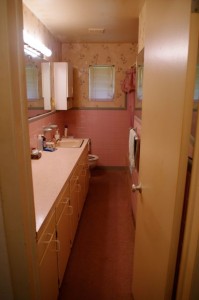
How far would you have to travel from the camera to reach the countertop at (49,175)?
1.34m

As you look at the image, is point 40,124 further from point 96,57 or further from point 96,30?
point 96,57

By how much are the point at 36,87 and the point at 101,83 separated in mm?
1719

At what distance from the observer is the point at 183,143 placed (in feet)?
2.47

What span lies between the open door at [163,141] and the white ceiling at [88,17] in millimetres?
1351

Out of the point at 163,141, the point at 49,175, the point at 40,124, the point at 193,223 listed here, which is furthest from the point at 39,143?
the point at 193,223

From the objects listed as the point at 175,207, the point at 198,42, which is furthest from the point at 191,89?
the point at 175,207

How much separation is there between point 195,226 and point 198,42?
607mm

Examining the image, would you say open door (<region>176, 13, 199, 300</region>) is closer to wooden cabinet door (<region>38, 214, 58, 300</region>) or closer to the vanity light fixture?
wooden cabinet door (<region>38, 214, 58, 300</region>)

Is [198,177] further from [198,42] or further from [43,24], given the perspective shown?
[43,24]

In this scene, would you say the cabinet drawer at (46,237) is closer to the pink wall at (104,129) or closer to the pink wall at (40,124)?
the pink wall at (40,124)

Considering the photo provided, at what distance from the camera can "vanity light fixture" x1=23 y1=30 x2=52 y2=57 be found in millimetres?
2165

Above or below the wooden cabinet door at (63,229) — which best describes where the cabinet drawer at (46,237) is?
above

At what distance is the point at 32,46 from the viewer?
2355 millimetres

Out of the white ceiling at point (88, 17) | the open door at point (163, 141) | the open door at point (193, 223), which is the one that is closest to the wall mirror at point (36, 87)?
the white ceiling at point (88, 17)
